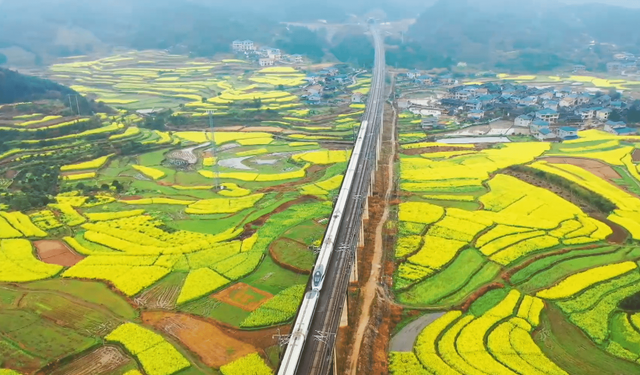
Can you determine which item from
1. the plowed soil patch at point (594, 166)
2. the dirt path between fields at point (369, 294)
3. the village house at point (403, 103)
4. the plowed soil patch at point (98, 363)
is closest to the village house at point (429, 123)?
the village house at point (403, 103)

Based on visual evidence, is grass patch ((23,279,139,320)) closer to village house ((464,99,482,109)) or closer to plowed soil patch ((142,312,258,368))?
plowed soil patch ((142,312,258,368))

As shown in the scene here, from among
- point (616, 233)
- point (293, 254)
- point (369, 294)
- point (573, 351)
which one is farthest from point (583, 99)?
point (369, 294)

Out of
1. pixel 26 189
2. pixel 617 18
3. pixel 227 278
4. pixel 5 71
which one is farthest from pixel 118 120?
pixel 617 18

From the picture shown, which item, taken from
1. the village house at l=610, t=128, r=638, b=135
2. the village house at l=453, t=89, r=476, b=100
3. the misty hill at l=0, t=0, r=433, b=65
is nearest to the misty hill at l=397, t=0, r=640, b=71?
the misty hill at l=0, t=0, r=433, b=65

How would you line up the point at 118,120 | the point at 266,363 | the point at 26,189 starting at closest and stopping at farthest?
the point at 266,363 < the point at 26,189 < the point at 118,120

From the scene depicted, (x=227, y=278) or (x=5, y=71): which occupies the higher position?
(x=5, y=71)

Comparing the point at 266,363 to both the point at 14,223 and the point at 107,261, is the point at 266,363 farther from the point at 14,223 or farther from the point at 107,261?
the point at 14,223

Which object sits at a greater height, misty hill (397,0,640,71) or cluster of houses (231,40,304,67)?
misty hill (397,0,640,71)
